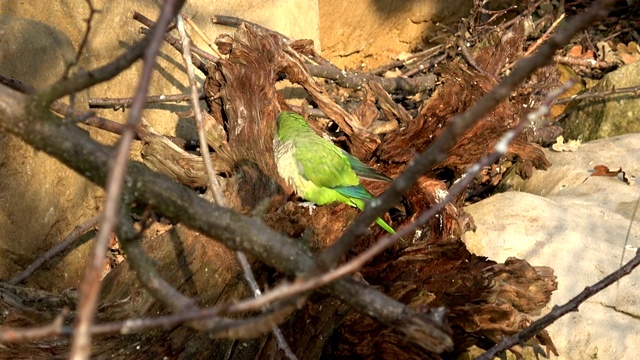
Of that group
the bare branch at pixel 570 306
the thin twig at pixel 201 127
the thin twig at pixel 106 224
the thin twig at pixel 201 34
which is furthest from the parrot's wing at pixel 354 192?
the thin twig at pixel 106 224

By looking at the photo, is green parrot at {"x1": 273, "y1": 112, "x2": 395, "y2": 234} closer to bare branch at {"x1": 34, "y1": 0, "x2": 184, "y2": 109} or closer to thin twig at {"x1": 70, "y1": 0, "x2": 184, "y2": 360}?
bare branch at {"x1": 34, "y1": 0, "x2": 184, "y2": 109}

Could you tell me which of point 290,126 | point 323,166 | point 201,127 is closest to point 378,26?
point 290,126

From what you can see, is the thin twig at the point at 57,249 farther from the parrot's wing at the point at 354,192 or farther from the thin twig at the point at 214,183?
the thin twig at the point at 214,183

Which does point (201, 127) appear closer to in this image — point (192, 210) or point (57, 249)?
point (192, 210)

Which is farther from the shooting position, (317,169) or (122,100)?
(122,100)

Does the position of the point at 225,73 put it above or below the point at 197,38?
below

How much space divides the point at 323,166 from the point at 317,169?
0.13 feet

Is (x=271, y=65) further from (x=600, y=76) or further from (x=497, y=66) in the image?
(x=600, y=76)

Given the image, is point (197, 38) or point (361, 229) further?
point (197, 38)

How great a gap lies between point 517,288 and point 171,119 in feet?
7.94

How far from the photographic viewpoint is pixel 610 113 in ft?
19.5

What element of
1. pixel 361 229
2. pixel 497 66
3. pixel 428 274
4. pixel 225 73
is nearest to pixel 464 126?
pixel 361 229

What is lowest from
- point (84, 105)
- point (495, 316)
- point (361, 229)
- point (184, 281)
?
point (495, 316)

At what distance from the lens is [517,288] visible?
12.3 ft
